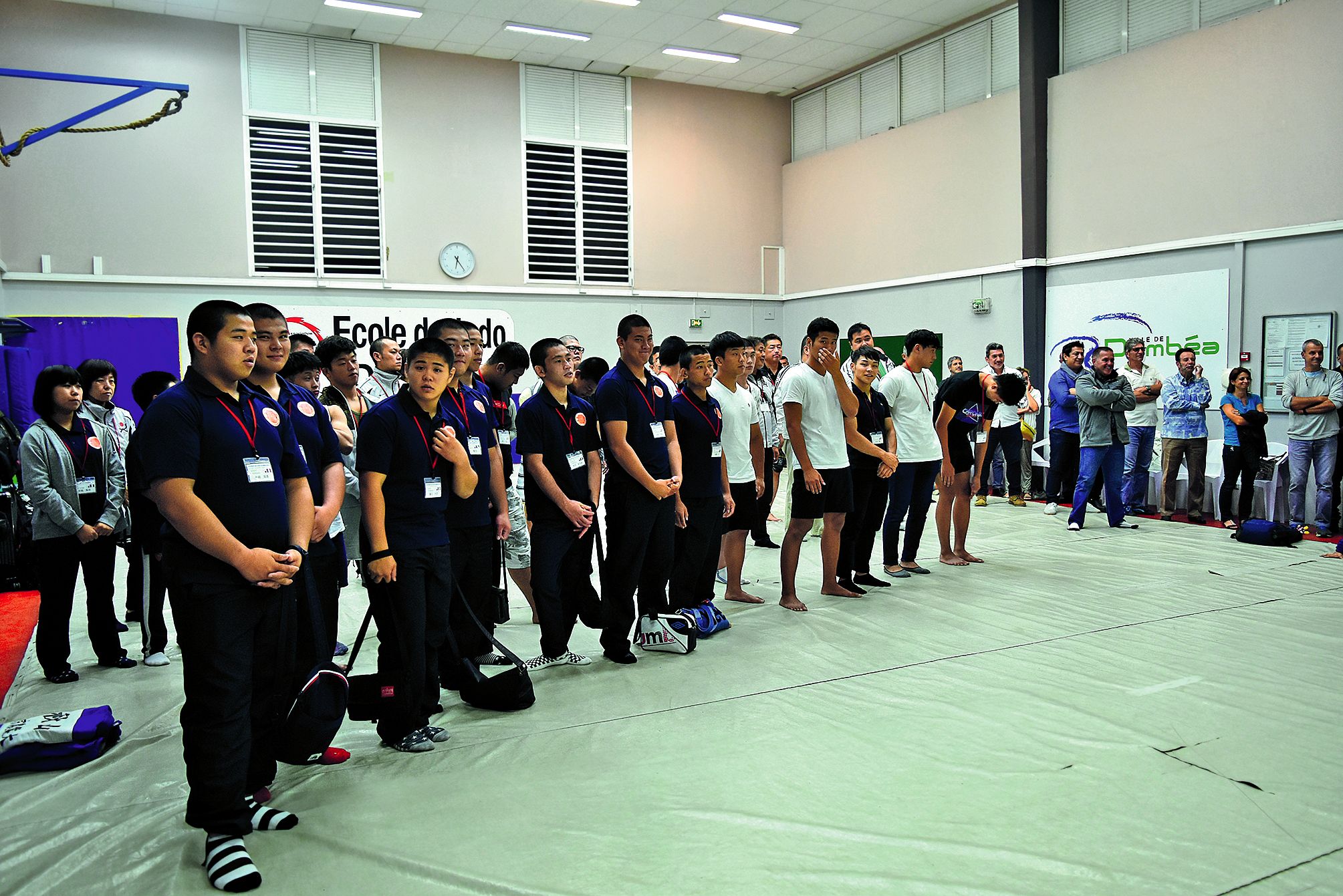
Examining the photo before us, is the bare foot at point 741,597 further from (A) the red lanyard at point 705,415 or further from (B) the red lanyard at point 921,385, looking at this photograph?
(B) the red lanyard at point 921,385

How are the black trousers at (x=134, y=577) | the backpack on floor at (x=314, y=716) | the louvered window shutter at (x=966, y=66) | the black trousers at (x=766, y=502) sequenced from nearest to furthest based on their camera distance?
the backpack on floor at (x=314, y=716)
the black trousers at (x=134, y=577)
the black trousers at (x=766, y=502)
the louvered window shutter at (x=966, y=66)

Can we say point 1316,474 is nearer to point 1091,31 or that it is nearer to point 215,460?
point 1091,31

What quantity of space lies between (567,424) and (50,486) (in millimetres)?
Result: 2389

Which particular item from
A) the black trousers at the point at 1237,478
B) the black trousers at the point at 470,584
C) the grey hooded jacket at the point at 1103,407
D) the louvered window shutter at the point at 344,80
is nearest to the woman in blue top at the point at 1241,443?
the black trousers at the point at 1237,478

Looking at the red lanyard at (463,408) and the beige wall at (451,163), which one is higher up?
the beige wall at (451,163)

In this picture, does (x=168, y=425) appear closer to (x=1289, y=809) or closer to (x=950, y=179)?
(x=1289, y=809)

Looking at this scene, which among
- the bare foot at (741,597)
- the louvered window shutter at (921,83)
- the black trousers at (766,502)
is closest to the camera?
the bare foot at (741,597)

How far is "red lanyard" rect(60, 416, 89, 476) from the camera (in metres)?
4.28

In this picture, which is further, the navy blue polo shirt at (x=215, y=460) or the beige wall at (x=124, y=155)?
the beige wall at (x=124, y=155)

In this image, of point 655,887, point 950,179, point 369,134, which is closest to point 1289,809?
→ point 655,887

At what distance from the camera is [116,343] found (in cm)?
1071

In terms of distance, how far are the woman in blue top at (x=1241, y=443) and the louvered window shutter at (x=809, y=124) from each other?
7662 millimetres

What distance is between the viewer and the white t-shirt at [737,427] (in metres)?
5.35

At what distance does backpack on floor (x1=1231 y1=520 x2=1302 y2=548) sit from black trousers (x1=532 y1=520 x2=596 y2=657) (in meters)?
5.77
